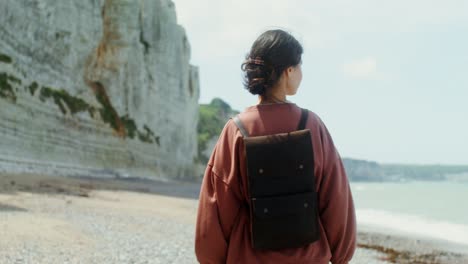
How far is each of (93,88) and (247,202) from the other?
26.6 meters

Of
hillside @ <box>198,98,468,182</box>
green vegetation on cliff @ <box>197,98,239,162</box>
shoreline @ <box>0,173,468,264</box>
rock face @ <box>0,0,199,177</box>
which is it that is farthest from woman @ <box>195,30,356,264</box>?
hillside @ <box>198,98,468,182</box>

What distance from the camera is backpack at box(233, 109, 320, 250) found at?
86.6 inches

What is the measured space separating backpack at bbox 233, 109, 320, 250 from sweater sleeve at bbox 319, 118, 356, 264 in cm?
9

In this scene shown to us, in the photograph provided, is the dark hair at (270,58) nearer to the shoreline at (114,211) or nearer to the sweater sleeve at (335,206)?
the sweater sleeve at (335,206)

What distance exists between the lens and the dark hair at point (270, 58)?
232 centimetres

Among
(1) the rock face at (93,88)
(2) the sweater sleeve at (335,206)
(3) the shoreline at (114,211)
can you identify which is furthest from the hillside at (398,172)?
(2) the sweater sleeve at (335,206)

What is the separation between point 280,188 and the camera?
7.29 feet

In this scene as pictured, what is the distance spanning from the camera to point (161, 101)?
34531mm

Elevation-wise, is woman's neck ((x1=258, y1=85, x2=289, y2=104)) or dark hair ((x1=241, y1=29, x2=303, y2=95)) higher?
dark hair ((x1=241, y1=29, x2=303, y2=95))

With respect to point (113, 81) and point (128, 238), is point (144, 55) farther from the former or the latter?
point (128, 238)

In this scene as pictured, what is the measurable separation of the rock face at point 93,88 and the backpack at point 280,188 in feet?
56.0

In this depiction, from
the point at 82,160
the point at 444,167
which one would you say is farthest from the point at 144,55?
the point at 444,167

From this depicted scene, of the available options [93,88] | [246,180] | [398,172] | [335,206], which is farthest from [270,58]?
[398,172]

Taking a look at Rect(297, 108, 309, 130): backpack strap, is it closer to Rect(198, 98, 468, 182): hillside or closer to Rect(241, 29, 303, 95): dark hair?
Rect(241, 29, 303, 95): dark hair
